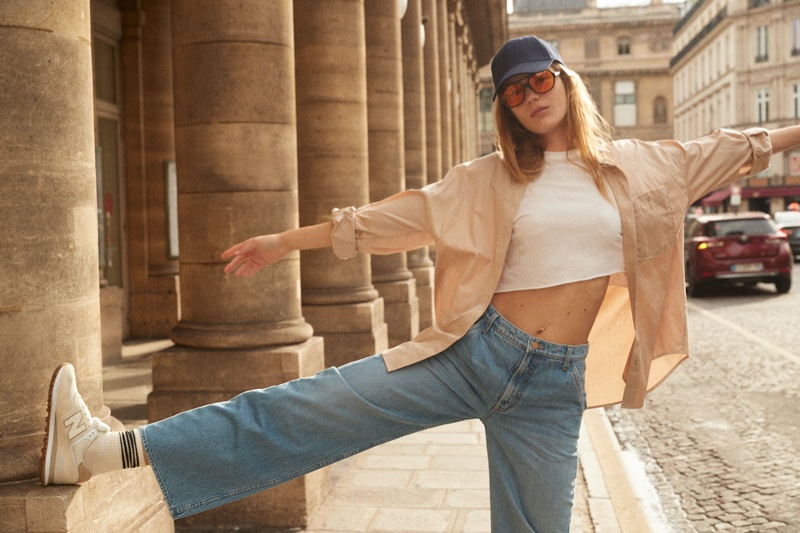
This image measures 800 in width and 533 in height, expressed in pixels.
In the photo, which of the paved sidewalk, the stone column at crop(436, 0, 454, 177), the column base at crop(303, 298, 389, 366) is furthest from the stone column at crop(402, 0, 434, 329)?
the paved sidewalk

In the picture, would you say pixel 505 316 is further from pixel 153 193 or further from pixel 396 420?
pixel 153 193

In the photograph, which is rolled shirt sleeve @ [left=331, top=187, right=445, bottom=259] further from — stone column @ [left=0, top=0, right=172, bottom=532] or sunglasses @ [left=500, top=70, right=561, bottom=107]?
stone column @ [left=0, top=0, right=172, bottom=532]

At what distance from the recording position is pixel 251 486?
3.07 metres

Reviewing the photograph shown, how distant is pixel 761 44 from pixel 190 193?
64.5m

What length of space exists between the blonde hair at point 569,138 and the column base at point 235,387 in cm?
268

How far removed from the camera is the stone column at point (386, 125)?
36.8 feet

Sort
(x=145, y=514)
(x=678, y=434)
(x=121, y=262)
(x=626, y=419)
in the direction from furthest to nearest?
1. (x=121, y=262)
2. (x=626, y=419)
3. (x=678, y=434)
4. (x=145, y=514)

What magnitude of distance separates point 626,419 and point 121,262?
6538mm

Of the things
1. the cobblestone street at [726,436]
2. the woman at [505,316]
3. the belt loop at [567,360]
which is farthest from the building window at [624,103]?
the belt loop at [567,360]

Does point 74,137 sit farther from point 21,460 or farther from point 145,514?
point 145,514

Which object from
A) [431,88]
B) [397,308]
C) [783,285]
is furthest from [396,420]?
[783,285]

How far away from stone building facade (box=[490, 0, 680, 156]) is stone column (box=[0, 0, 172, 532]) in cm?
8058

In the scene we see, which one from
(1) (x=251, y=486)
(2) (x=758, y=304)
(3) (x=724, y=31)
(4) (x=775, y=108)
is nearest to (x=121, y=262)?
(1) (x=251, y=486)

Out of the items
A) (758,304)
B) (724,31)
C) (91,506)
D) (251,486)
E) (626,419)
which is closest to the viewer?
(251,486)
